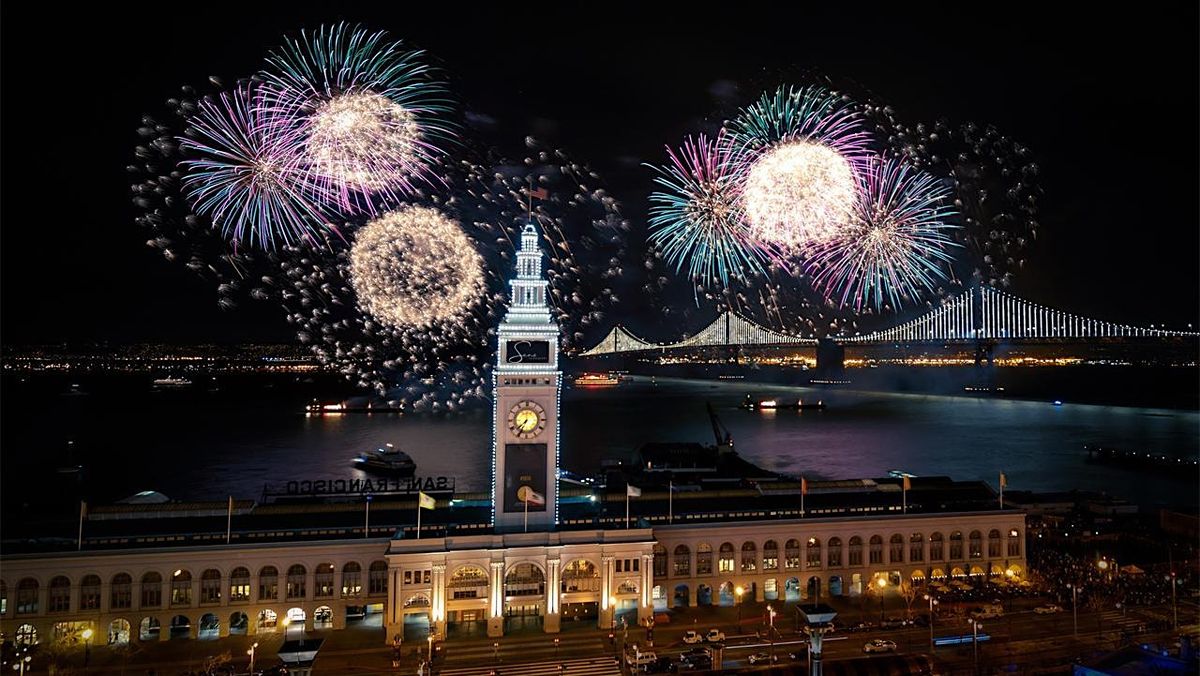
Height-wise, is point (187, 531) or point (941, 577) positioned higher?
point (187, 531)

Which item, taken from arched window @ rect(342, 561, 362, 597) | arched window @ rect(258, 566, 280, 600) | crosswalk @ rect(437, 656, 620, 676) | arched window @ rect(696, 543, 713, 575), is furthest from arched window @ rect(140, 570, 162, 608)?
arched window @ rect(696, 543, 713, 575)

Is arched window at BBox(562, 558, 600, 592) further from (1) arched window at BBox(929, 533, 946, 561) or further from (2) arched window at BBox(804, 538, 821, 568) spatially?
(1) arched window at BBox(929, 533, 946, 561)

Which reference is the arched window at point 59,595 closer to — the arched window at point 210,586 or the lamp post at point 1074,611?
the arched window at point 210,586

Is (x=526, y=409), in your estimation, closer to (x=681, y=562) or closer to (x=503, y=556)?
(x=503, y=556)

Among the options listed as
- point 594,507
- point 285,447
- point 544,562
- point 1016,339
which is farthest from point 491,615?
point 1016,339

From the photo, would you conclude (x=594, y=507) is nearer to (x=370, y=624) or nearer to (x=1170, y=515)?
(x=370, y=624)
